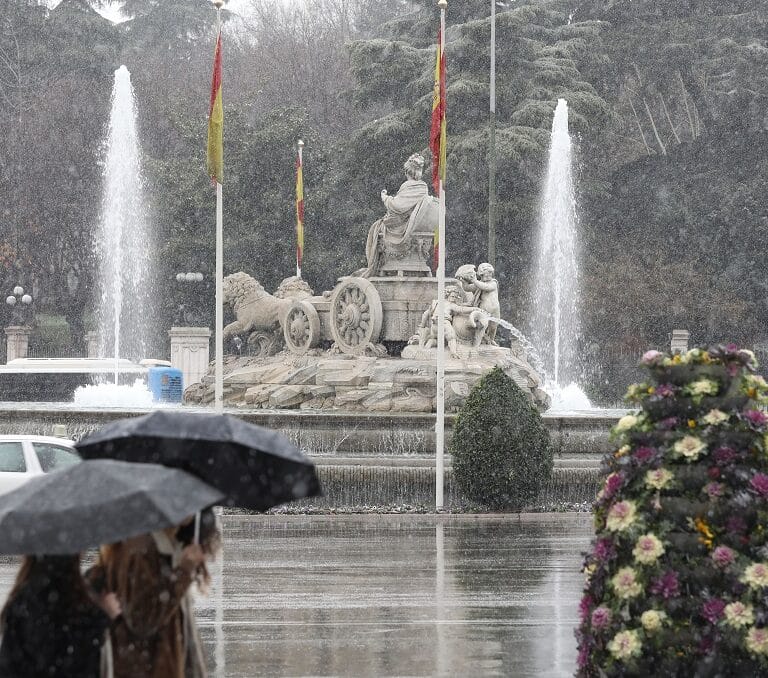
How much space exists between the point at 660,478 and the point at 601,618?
72 centimetres

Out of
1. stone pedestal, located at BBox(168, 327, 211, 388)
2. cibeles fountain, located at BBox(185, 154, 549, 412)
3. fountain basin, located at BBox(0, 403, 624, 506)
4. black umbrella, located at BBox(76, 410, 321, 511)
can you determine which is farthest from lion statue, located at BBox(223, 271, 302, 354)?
black umbrella, located at BBox(76, 410, 321, 511)

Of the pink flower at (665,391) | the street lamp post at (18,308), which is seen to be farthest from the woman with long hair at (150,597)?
the street lamp post at (18,308)

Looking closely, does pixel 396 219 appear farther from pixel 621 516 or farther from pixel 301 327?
pixel 621 516

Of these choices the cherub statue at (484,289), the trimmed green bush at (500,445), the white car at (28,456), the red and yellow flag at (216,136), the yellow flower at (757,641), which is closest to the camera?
the yellow flower at (757,641)

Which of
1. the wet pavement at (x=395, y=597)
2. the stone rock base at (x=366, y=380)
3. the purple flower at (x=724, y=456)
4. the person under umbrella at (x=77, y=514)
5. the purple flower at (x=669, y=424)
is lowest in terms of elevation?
the wet pavement at (x=395, y=597)

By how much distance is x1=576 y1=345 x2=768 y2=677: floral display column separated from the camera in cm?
769

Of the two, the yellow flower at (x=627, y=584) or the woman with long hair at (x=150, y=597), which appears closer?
the woman with long hair at (x=150, y=597)

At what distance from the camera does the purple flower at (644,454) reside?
788 cm

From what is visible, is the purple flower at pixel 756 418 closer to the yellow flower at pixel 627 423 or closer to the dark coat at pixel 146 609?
the yellow flower at pixel 627 423

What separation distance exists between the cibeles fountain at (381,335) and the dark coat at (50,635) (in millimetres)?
20116

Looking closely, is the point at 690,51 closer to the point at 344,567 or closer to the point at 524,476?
the point at 524,476

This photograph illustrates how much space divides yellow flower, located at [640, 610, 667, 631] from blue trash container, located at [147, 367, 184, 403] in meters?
29.2

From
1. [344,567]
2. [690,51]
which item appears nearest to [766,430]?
[344,567]

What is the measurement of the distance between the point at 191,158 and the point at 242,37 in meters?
24.4
